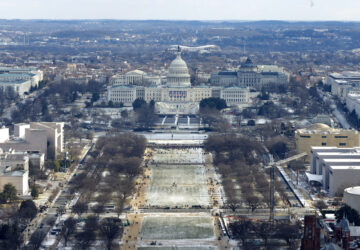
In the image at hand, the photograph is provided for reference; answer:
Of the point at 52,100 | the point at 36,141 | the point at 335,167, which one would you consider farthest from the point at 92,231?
the point at 52,100

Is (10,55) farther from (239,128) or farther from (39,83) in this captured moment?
(239,128)

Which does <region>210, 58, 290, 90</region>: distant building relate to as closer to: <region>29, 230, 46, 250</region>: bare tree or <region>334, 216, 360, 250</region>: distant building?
<region>29, 230, 46, 250</region>: bare tree

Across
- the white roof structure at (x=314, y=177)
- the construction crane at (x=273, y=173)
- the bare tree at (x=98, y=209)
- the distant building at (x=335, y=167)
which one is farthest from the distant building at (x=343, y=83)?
the bare tree at (x=98, y=209)

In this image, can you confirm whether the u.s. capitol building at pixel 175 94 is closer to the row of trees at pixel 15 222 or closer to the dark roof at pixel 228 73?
the dark roof at pixel 228 73

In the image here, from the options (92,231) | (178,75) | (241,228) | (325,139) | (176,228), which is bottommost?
(176,228)

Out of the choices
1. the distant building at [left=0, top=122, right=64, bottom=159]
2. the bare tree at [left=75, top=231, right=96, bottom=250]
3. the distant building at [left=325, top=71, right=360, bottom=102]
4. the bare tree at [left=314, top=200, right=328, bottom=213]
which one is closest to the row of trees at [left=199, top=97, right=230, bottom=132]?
the distant building at [left=325, top=71, right=360, bottom=102]

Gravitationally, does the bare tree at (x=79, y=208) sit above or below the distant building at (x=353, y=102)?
below

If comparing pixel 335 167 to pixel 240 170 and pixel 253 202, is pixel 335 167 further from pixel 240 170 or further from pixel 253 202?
pixel 253 202

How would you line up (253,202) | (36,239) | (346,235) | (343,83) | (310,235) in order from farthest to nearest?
(343,83)
(253,202)
(36,239)
(346,235)
(310,235)
